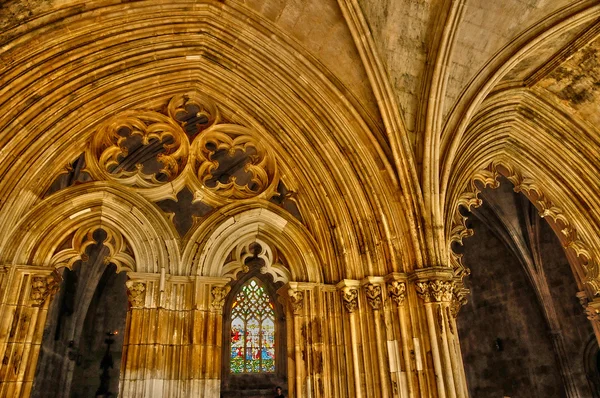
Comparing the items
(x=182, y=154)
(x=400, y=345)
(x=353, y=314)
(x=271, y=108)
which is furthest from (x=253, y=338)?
(x=271, y=108)

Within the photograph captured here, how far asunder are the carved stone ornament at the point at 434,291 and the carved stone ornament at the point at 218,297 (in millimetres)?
2643

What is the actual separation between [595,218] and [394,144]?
14.6 ft

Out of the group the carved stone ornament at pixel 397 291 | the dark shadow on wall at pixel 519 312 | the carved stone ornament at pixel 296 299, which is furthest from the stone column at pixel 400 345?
the dark shadow on wall at pixel 519 312

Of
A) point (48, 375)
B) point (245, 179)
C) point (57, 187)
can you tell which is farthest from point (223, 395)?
point (57, 187)

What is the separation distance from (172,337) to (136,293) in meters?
0.76

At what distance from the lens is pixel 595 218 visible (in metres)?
9.16

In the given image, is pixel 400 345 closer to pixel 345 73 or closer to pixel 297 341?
pixel 297 341

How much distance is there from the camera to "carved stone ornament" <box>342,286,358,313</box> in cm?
710

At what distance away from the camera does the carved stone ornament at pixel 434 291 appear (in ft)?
21.8

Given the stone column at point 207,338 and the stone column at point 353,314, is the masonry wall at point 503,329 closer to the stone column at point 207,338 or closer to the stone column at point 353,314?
the stone column at point 353,314

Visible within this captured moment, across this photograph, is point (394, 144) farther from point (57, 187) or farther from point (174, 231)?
point (57, 187)

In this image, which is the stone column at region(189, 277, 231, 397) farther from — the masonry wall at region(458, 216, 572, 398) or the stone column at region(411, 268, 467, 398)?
the masonry wall at region(458, 216, 572, 398)

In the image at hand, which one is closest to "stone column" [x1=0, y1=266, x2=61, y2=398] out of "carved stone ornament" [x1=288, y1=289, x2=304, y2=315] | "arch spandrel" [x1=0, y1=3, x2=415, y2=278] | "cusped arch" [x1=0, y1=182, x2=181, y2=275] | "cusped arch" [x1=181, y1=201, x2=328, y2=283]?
"cusped arch" [x1=0, y1=182, x2=181, y2=275]

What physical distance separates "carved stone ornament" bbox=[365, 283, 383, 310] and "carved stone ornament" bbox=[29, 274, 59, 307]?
13.8ft
